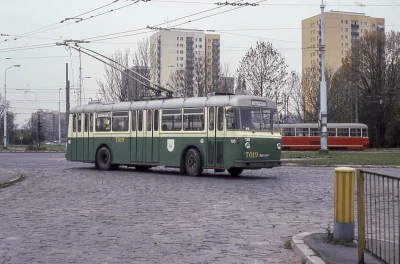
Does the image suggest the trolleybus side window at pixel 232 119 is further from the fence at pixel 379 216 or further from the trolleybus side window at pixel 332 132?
the trolleybus side window at pixel 332 132

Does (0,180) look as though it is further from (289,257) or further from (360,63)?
(360,63)

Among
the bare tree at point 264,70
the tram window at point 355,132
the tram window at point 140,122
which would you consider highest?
the bare tree at point 264,70

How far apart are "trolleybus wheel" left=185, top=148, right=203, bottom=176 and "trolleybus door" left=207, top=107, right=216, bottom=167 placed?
1.86ft

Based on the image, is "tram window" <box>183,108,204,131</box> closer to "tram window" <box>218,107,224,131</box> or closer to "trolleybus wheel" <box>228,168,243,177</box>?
"tram window" <box>218,107,224,131</box>

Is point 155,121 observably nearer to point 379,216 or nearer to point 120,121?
point 120,121

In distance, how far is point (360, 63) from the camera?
69.4m

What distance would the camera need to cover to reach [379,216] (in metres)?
6.33

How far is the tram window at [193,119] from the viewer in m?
21.6

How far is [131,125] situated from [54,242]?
1654 cm

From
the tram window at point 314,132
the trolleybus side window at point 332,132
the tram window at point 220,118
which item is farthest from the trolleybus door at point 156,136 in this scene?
the trolleybus side window at point 332,132

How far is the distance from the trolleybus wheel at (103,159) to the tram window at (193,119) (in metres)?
5.19

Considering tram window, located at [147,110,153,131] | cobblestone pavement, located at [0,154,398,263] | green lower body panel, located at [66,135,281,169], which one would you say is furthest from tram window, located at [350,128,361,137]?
cobblestone pavement, located at [0,154,398,263]

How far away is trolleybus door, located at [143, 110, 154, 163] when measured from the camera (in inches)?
929

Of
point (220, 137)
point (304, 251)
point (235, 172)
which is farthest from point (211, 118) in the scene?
point (304, 251)
